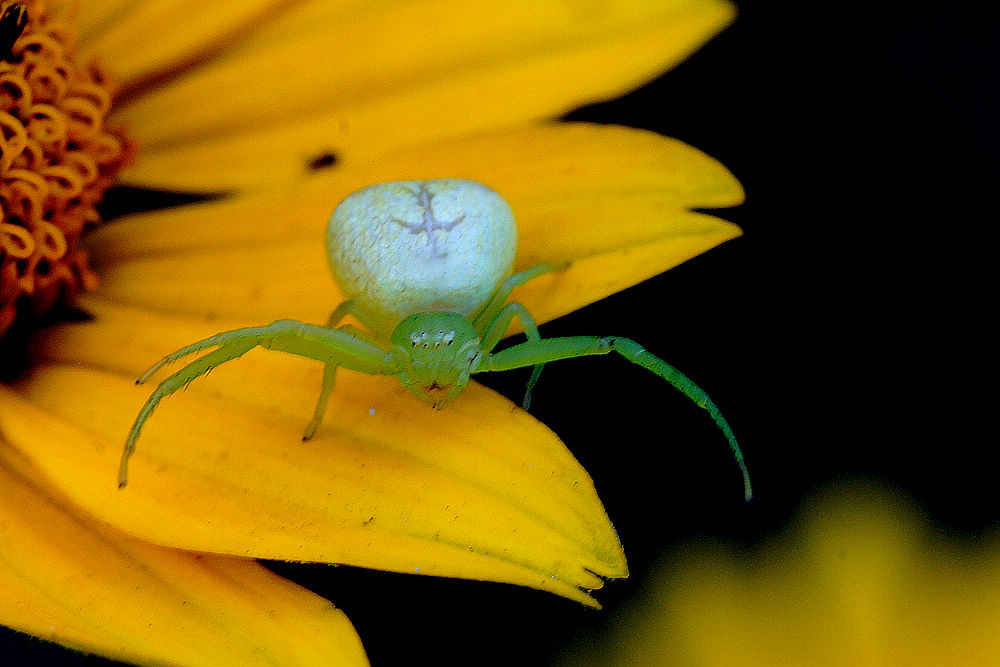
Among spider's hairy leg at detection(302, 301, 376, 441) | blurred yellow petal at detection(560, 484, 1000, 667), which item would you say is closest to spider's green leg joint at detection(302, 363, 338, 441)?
spider's hairy leg at detection(302, 301, 376, 441)

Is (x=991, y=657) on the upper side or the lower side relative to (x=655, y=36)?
lower

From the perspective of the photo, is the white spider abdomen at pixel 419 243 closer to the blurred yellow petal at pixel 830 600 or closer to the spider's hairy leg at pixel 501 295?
the spider's hairy leg at pixel 501 295

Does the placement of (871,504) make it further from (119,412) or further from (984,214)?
(119,412)

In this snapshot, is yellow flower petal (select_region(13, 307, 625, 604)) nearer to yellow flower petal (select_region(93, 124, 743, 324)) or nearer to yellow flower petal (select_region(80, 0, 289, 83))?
yellow flower petal (select_region(93, 124, 743, 324))

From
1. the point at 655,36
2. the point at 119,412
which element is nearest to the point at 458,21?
the point at 655,36

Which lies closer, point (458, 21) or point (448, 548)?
point (448, 548)

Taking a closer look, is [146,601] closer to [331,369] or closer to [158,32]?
[331,369]

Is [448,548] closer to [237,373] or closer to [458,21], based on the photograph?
[237,373]
